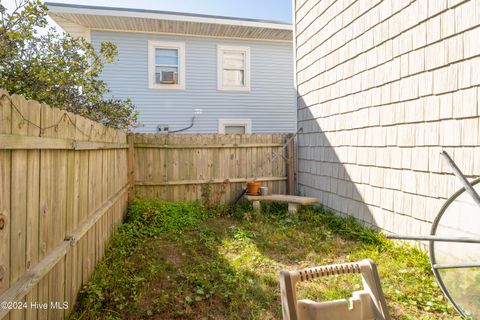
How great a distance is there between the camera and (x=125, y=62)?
905 cm

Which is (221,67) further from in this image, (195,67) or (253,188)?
(253,188)

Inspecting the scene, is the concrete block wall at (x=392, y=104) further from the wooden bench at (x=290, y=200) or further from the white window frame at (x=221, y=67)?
the white window frame at (x=221, y=67)

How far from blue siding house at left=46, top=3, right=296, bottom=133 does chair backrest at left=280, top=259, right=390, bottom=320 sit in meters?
7.93

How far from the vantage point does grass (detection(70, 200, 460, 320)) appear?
98.3 inches

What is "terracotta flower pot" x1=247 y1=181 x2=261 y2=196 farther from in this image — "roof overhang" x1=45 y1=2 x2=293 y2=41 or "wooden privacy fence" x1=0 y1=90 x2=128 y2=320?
"roof overhang" x1=45 y1=2 x2=293 y2=41

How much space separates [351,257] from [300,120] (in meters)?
3.47

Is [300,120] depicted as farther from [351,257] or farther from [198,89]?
[198,89]

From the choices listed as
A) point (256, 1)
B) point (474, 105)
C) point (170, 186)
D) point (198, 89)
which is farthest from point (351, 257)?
point (256, 1)

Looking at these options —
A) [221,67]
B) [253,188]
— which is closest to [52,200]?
[253,188]

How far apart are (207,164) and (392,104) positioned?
141 inches

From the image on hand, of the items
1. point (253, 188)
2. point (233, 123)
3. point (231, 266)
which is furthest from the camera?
point (233, 123)

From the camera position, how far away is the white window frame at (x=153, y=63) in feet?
30.1

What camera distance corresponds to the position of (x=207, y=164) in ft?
20.1

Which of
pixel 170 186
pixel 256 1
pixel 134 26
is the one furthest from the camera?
pixel 256 1
